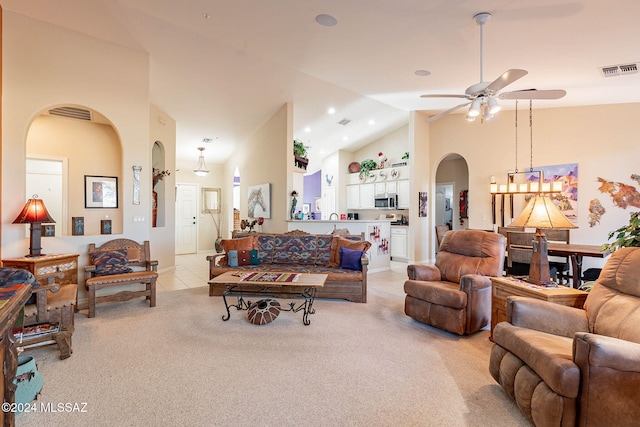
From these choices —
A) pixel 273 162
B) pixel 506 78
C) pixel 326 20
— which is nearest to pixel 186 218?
pixel 273 162

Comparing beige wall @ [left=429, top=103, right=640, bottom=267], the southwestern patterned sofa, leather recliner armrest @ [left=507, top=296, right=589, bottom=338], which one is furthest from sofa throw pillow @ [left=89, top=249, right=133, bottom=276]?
beige wall @ [left=429, top=103, right=640, bottom=267]

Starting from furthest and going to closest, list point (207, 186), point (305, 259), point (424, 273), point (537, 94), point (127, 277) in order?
1. point (207, 186)
2. point (305, 259)
3. point (127, 277)
4. point (424, 273)
5. point (537, 94)

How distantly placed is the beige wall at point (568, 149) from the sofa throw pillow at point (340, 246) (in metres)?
3.62

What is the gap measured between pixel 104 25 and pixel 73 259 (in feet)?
9.73

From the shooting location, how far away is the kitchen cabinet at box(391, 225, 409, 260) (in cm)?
772

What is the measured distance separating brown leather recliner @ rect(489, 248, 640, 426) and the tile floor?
3382 millimetres

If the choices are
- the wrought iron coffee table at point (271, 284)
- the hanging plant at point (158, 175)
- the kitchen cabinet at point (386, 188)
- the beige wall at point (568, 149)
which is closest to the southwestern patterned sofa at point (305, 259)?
the wrought iron coffee table at point (271, 284)

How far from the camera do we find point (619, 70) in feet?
14.1

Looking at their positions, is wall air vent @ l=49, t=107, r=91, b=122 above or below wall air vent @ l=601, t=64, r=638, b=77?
below

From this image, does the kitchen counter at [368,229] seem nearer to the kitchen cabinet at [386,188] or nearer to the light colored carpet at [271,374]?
the kitchen cabinet at [386,188]

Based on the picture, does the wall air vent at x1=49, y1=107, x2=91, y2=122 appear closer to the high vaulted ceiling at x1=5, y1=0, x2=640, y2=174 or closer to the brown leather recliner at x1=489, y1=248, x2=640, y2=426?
the high vaulted ceiling at x1=5, y1=0, x2=640, y2=174

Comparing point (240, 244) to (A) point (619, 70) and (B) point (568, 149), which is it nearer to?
(A) point (619, 70)

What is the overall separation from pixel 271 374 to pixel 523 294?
2179mm

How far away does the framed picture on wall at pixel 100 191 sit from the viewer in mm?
5035
